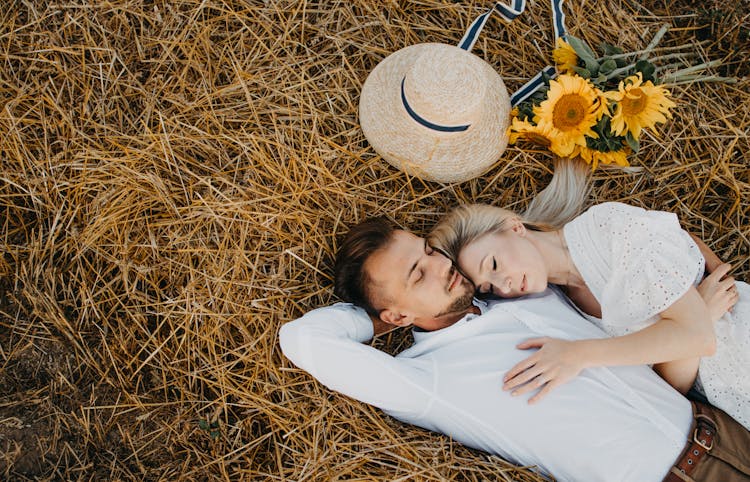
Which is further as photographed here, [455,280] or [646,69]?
[646,69]

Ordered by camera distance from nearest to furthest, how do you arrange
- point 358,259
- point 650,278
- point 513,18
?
point 650,278 → point 358,259 → point 513,18

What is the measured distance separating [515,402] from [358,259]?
820 millimetres

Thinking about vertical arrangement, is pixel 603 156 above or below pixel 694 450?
above

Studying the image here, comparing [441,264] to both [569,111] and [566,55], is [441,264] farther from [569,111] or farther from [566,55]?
[566,55]

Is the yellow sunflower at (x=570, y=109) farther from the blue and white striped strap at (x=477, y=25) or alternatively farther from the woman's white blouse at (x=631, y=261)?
the blue and white striped strap at (x=477, y=25)

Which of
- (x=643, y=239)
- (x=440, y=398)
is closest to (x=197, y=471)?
(x=440, y=398)

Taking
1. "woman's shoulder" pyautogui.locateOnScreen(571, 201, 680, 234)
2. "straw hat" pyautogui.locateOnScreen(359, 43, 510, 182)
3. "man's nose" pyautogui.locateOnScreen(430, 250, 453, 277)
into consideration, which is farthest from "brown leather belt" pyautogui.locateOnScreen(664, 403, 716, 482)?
"straw hat" pyautogui.locateOnScreen(359, 43, 510, 182)

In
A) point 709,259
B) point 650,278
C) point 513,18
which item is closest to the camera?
point 650,278

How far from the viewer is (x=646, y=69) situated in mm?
2623

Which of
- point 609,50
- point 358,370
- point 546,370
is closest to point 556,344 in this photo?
point 546,370

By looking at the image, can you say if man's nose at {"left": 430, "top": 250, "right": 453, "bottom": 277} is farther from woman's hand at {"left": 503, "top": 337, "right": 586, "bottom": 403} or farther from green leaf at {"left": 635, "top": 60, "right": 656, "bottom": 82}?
green leaf at {"left": 635, "top": 60, "right": 656, "bottom": 82}

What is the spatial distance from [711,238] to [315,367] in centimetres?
198

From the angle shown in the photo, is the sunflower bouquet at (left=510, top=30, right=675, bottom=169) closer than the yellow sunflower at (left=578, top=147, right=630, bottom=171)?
Yes

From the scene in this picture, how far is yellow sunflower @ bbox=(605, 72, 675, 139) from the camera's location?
246 cm
